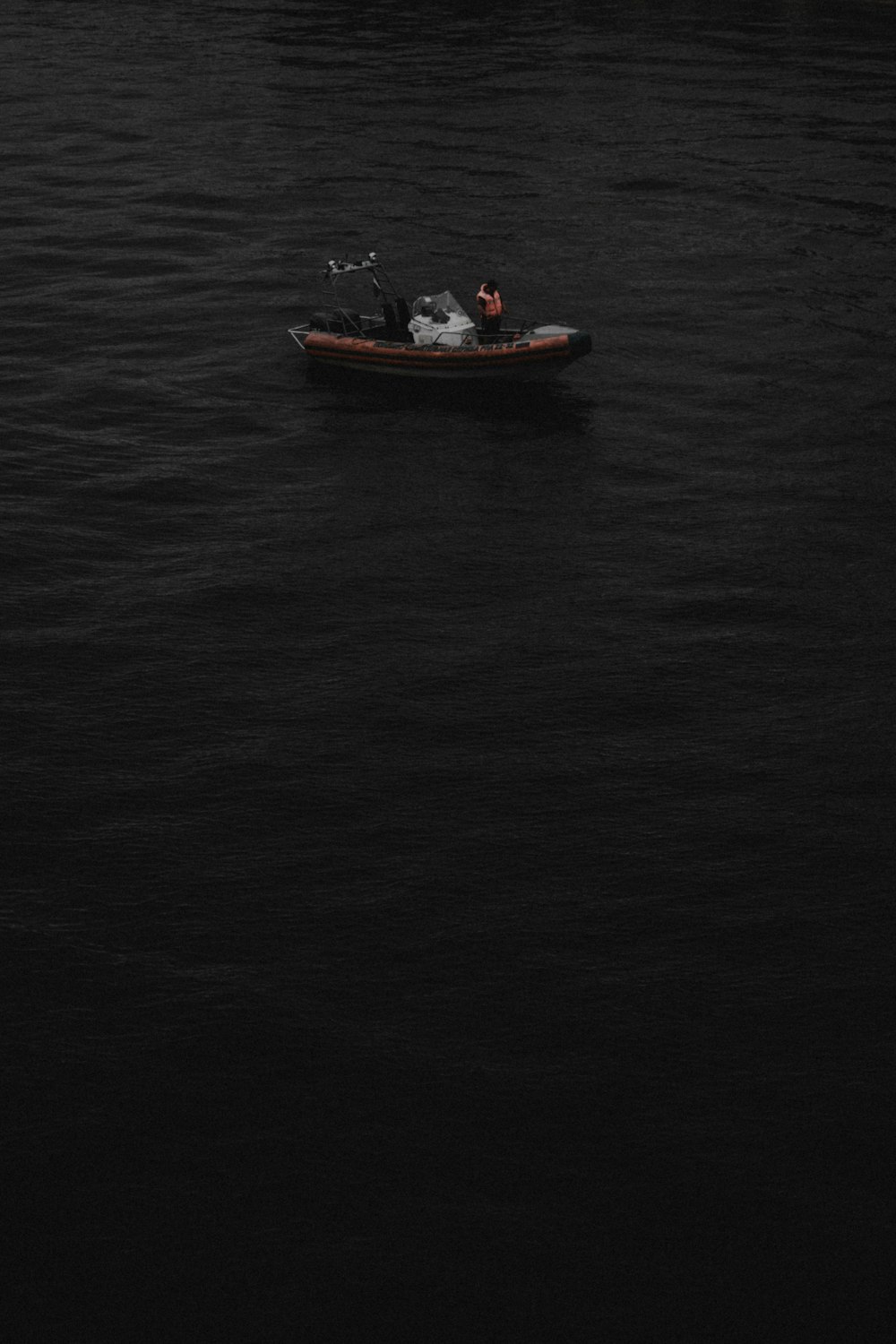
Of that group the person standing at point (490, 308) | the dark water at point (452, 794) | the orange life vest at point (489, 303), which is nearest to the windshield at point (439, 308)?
the person standing at point (490, 308)

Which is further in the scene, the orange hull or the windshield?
the windshield

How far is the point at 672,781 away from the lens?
29.4 metres

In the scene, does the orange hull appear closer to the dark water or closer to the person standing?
the person standing

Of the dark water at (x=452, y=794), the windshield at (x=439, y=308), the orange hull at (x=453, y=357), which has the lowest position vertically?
the dark water at (x=452, y=794)

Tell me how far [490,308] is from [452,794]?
21086mm

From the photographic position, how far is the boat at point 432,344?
44.5m

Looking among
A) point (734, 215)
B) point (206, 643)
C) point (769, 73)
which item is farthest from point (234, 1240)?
point (769, 73)

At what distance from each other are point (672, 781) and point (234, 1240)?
496 inches

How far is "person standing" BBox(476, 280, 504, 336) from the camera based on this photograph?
4534 cm

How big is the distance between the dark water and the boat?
1253 mm

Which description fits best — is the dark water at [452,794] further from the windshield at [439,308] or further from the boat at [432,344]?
the windshield at [439,308]

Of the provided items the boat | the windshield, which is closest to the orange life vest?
the boat

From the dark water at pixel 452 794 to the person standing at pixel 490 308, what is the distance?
8.52 ft

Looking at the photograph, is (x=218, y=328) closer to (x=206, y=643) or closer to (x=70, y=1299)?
(x=206, y=643)
